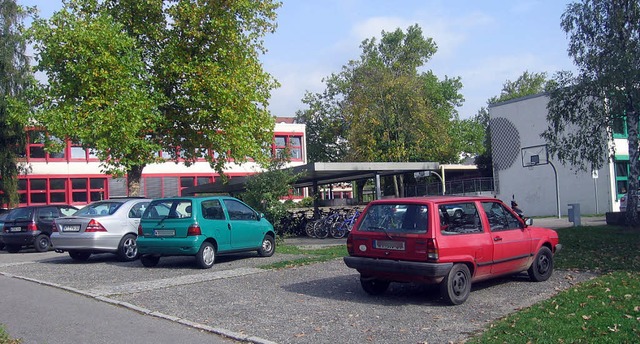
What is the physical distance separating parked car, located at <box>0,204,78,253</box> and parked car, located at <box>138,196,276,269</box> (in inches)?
332

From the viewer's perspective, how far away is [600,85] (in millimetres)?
17453

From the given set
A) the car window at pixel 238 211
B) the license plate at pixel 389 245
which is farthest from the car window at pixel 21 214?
the license plate at pixel 389 245

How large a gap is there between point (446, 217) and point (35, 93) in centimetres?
1895

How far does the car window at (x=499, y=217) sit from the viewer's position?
938cm

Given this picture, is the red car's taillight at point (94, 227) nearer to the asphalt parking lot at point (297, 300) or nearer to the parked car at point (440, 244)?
the asphalt parking lot at point (297, 300)

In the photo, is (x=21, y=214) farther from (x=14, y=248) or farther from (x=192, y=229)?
(x=192, y=229)

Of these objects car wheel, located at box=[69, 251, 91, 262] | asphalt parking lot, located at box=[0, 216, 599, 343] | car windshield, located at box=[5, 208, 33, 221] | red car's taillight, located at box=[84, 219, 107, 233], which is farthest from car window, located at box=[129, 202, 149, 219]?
car windshield, located at box=[5, 208, 33, 221]

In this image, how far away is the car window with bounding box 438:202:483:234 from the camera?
8688 mm

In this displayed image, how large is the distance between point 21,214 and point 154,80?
22.0 feet

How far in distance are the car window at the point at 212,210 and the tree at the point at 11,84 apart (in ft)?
80.3

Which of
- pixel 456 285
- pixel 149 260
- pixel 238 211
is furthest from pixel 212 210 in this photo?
pixel 456 285

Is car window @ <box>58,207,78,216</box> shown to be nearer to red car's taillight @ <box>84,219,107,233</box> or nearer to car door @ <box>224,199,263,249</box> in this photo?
red car's taillight @ <box>84,219,107,233</box>

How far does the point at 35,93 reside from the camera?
2264 cm

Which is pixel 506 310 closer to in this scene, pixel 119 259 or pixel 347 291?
pixel 347 291
